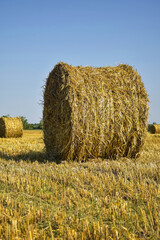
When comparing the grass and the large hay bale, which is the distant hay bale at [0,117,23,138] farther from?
the grass

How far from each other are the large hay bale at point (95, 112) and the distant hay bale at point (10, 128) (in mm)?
7865

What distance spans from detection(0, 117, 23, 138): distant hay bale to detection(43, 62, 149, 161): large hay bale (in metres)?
7.87

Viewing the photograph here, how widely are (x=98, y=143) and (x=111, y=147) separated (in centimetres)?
42

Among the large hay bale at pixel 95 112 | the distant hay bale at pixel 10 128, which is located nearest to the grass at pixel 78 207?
the large hay bale at pixel 95 112

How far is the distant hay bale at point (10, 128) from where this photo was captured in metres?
14.0

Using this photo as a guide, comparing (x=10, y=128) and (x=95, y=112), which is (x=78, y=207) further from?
(x=10, y=128)

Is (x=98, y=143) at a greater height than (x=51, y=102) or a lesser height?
lesser

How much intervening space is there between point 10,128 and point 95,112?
9.25m

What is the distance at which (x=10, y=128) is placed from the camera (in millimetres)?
14117

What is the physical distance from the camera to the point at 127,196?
3252 millimetres

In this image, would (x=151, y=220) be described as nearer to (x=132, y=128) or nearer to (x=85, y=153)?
(x=85, y=153)

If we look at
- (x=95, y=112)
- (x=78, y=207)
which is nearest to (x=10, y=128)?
(x=95, y=112)

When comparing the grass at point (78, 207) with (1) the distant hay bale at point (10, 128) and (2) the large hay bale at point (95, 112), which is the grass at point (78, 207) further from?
(1) the distant hay bale at point (10, 128)

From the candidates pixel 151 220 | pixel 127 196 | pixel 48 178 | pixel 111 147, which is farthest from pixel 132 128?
pixel 151 220
